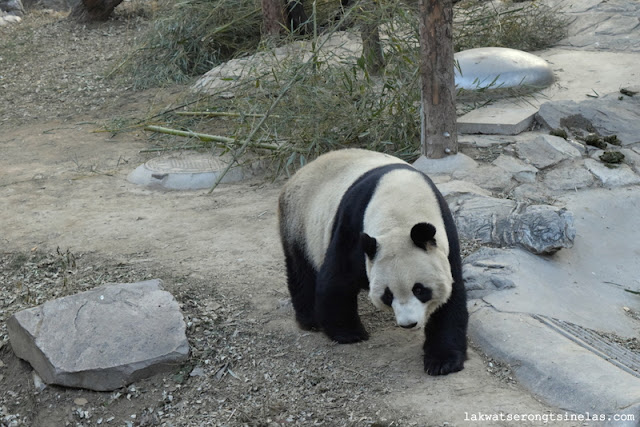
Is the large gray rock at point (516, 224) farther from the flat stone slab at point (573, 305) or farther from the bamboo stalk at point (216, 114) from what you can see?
the bamboo stalk at point (216, 114)

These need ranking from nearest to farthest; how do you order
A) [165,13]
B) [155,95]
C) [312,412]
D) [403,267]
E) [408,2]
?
[403,267], [312,412], [408,2], [155,95], [165,13]

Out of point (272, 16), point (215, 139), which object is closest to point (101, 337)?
point (215, 139)

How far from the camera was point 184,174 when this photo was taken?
6.67m

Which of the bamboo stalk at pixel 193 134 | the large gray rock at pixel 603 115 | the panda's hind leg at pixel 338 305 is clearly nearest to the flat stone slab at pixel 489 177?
the large gray rock at pixel 603 115

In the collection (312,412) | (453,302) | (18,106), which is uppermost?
(453,302)

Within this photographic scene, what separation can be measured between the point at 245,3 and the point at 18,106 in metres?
3.33

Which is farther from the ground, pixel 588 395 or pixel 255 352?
pixel 588 395

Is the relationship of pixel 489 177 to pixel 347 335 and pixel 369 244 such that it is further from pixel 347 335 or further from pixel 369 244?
pixel 369 244

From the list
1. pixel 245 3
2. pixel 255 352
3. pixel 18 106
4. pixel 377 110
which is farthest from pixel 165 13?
pixel 255 352

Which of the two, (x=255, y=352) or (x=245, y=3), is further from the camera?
(x=245, y=3)

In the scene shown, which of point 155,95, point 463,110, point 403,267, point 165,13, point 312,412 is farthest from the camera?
point 165,13

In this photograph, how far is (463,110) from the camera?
6.89 metres

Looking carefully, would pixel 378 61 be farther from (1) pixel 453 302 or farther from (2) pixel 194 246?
(1) pixel 453 302

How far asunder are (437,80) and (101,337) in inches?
130
